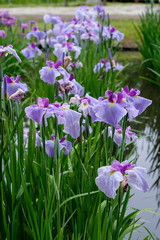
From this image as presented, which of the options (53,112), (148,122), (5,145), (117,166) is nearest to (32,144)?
(5,145)

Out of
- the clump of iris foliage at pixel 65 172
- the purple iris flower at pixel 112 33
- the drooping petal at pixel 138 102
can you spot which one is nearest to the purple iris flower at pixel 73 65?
the purple iris flower at pixel 112 33

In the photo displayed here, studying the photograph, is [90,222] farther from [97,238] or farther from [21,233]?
[21,233]

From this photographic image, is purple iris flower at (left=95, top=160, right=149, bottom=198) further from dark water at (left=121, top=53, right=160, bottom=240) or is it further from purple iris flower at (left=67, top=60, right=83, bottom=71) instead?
purple iris flower at (left=67, top=60, right=83, bottom=71)

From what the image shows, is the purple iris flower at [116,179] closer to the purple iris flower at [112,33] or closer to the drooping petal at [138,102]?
the drooping petal at [138,102]

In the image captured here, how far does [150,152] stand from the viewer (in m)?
3.18

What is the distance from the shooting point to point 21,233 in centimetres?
178

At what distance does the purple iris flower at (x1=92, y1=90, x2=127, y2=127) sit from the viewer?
1.41 meters

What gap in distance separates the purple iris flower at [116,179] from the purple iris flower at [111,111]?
0.19m

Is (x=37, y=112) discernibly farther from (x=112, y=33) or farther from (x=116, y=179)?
(x=112, y=33)

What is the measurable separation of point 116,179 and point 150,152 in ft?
6.58

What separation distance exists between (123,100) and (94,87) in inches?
79.1

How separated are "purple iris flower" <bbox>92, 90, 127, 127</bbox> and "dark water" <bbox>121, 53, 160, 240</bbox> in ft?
2.51

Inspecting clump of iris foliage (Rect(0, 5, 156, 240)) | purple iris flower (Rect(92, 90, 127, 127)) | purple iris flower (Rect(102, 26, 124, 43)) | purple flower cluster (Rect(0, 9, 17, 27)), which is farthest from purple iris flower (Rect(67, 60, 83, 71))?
purple flower cluster (Rect(0, 9, 17, 27))

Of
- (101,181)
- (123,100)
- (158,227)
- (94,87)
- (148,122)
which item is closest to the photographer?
(101,181)
